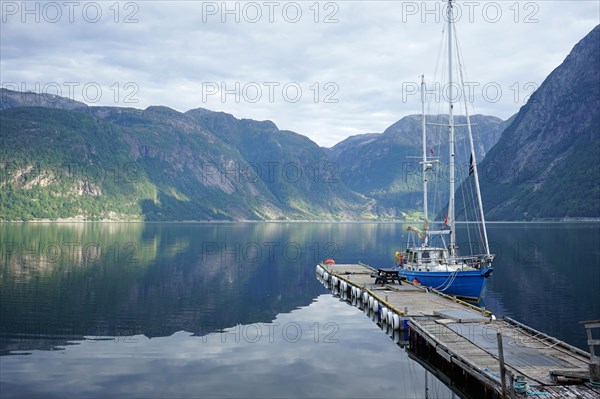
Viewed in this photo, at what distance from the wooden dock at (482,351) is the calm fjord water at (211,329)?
1.38 metres

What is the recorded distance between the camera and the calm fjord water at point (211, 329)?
26.8 metres

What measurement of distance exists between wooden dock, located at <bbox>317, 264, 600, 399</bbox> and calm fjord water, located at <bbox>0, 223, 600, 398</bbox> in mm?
1378

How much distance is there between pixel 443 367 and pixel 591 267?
181 ft

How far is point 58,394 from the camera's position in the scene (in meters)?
24.7

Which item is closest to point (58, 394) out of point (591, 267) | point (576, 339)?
point (576, 339)

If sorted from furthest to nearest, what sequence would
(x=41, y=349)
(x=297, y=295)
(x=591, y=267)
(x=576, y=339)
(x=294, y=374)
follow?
(x=591, y=267) < (x=297, y=295) < (x=576, y=339) < (x=41, y=349) < (x=294, y=374)

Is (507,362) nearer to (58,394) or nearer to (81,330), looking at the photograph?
(58,394)

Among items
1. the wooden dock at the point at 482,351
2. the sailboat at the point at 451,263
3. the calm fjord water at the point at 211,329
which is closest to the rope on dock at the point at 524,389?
the wooden dock at the point at 482,351

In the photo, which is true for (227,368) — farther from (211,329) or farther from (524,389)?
(524,389)

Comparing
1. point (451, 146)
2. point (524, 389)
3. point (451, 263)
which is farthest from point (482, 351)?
point (451, 146)

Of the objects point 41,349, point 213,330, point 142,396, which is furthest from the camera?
point 213,330

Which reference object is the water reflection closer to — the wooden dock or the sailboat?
the wooden dock

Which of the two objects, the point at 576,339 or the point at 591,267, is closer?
the point at 576,339

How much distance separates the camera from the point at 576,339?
117 feet
